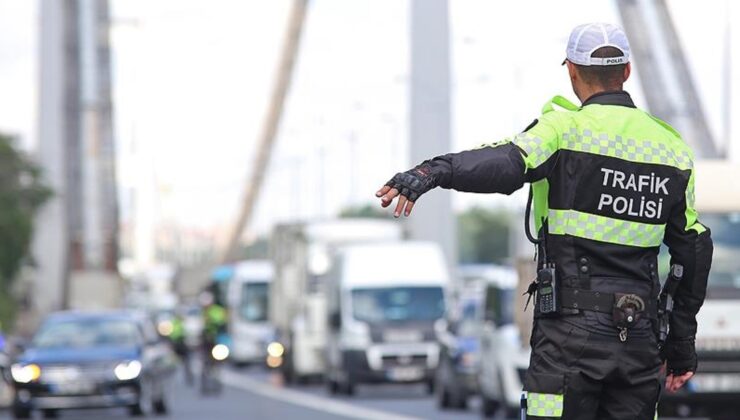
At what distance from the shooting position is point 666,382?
22.2 feet

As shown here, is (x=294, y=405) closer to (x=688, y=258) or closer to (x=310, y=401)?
(x=310, y=401)

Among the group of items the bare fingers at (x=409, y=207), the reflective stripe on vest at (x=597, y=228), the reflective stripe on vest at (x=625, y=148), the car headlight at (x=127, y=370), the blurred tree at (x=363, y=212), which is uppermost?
the blurred tree at (x=363, y=212)

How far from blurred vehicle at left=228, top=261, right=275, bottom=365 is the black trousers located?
4698cm

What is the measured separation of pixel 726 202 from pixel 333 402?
11.4m

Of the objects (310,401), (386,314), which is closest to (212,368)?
(386,314)

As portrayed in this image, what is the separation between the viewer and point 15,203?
7469 centimetres

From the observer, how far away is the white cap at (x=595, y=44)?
20.9 ft

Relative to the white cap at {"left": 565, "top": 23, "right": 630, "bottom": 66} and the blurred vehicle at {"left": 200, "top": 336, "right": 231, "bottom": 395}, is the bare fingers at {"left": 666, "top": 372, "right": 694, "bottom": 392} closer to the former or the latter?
the white cap at {"left": 565, "top": 23, "right": 630, "bottom": 66}

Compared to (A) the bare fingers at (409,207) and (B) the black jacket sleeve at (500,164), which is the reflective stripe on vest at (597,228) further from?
(A) the bare fingers at (409,207)

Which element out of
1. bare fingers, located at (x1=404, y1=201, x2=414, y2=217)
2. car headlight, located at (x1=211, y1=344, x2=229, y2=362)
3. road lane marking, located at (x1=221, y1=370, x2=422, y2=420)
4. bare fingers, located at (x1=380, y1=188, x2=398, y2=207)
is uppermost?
bare fingers, located at (x1=380, y1=188, x2=398, y2=207)

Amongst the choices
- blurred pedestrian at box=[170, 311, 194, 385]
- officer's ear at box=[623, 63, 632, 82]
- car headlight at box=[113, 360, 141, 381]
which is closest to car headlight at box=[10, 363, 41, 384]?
car headlight at box=[113, 360, 141, 381]

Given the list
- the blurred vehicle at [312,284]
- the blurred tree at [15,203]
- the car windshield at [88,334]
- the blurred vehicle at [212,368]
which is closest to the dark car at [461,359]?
the car windshield at [88,334]

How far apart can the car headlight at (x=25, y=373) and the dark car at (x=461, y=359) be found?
5.15 meters

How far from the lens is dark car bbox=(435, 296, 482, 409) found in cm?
2536
